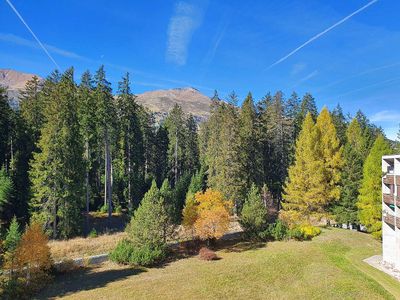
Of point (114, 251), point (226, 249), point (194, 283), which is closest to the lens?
point (194, 283)

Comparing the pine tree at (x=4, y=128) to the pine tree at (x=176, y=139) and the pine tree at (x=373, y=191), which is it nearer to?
the pine tree at (x=176, y=139)

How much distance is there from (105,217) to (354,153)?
116 ft

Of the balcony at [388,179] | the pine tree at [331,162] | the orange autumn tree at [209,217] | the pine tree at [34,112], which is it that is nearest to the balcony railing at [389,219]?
the balcony at [388,179]

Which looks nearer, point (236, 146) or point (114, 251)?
point (114, 251)

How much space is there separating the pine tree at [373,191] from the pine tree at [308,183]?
4.60 meters

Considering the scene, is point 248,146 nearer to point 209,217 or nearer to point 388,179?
point 209,217

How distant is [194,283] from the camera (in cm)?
2567

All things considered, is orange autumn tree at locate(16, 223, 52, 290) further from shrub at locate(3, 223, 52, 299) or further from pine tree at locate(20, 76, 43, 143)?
pine tree at locate(20, 76, 43, 143)

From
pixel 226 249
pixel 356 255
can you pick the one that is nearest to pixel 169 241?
pixel 226 249

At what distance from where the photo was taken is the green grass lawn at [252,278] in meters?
23.5

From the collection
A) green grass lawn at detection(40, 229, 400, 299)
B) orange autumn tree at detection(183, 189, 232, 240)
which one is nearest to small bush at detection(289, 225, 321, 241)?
green grass lawn at detection(40, 229, 400, 299)

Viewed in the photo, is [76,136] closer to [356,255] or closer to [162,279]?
[162,279]

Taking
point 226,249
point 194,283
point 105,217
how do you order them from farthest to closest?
point 105,217
point 226,249
point 194,283

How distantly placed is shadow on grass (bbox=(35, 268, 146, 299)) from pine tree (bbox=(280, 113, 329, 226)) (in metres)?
21.7
